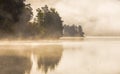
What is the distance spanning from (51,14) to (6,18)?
180ft

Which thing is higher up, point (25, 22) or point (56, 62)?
point (25, 22)

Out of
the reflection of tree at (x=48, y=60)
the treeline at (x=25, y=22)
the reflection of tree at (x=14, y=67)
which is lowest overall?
the reflection of tree at (x=48, y=60)

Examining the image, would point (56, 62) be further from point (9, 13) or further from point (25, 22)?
point (25, 22)

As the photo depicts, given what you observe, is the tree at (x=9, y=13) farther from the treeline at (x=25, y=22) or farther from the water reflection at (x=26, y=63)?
the water reflection at (x=26, y=63)

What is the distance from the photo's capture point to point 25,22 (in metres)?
79.3

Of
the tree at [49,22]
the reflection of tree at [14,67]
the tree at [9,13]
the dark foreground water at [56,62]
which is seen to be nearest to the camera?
the reflection of tree at [14,67]

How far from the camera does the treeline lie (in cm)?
6019

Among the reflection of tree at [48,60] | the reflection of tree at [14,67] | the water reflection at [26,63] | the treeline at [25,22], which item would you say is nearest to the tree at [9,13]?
the treeline at [25,22]

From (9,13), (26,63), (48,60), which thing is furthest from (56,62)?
(9,13)

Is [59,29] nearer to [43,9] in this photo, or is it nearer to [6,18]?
[43,9]

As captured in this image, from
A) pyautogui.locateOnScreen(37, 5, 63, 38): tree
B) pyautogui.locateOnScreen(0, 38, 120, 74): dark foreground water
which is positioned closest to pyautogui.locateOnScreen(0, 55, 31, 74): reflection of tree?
pyautogui.locateOnScreen(0, 38, 120, 74): dark foreground water

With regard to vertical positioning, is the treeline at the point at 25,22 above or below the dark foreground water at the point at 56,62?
above

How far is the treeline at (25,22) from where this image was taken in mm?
60188

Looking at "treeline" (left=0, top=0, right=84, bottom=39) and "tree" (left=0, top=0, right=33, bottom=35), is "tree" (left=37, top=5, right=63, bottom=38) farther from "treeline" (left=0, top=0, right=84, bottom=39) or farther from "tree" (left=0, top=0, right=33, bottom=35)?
"tree" (left=0, top=0, right=33, bottom=35)
